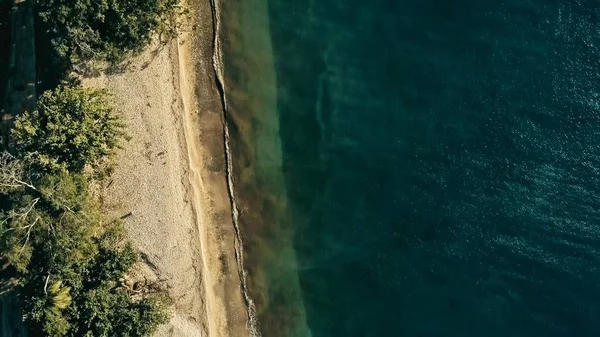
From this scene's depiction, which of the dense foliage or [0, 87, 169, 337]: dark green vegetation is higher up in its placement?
the dense foliage

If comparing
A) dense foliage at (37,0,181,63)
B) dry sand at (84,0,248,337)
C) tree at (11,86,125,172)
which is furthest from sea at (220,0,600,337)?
tree at (11,86,125,172)

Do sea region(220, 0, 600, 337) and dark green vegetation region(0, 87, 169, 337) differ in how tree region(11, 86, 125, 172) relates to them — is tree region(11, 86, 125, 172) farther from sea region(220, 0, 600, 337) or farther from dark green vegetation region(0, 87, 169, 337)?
sea region(220, 0, 600, 337)

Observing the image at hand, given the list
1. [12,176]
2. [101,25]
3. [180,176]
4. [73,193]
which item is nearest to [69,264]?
[73,193]

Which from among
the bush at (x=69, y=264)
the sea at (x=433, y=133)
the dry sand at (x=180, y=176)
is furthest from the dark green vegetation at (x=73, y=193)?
the sea at (x=433, y=133)

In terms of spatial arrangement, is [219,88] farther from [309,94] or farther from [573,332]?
[573,332]

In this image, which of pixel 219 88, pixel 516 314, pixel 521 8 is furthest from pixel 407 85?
pixel 516 314

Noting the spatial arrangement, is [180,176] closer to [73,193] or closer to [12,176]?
[73,193]
